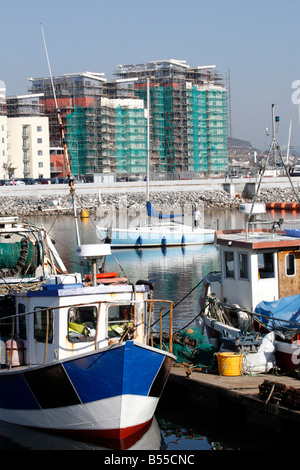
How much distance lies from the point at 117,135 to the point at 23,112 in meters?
14.8

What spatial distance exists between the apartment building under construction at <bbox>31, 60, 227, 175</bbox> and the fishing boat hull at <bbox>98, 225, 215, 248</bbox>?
190 feet

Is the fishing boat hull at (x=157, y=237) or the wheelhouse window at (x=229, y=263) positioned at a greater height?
the wheelhouse window at (x=229, y=263)

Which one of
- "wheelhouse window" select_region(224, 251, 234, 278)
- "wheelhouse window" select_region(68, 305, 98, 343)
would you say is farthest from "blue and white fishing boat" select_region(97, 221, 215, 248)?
"wheelhouse window" select_region(68, 305, 98, 343)

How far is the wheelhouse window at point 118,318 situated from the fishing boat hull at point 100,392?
38.5 inches

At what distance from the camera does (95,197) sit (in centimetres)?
7544

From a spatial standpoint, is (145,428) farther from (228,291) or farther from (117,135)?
(117,135)

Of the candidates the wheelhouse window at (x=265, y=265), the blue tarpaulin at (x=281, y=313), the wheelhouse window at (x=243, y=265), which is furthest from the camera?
the wheelhouse window at (x=243, y=265)

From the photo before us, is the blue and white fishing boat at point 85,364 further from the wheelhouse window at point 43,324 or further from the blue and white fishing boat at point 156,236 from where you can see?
the blue and white fishing boat at point 156,236

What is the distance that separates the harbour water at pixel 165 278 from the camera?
12.9m

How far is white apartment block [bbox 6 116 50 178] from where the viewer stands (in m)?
96.8

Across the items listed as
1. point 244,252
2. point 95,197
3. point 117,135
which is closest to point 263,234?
point 244,252

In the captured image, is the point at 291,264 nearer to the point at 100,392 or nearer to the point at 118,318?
the point at 118,318

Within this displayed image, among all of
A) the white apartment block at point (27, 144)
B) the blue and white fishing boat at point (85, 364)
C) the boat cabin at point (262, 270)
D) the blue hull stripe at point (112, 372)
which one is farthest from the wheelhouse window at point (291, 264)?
the white apartment block at point (27, 144)

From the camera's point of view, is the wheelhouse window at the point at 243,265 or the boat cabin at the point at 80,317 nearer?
the boat cabin at the point at 80,317
